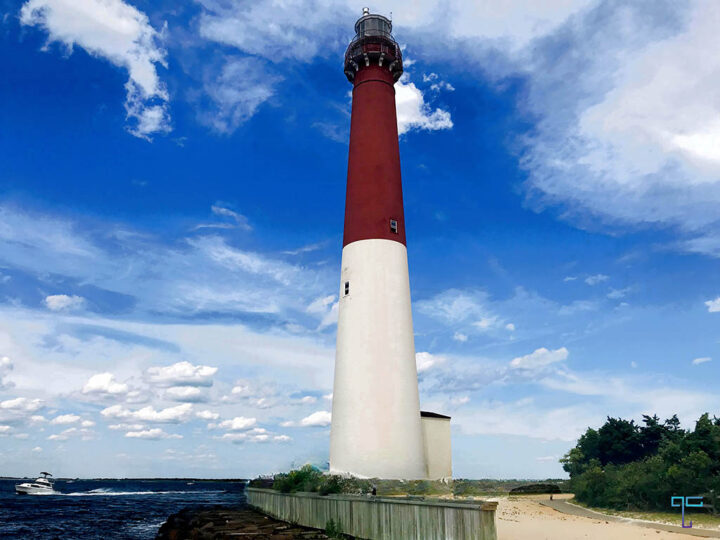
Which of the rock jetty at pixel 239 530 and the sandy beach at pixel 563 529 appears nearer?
the sandy beach at pixel 563 529

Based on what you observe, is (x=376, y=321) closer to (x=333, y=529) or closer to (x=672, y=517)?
(x=333, y=529)

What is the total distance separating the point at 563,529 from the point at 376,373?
30.3 ft

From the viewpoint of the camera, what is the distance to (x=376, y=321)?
24625 mm

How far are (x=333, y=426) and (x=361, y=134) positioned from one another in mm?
13146

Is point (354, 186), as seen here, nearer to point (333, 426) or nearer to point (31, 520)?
point (333, 426)

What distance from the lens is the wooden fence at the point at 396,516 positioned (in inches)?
459

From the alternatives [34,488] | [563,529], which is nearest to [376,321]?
[563,529]

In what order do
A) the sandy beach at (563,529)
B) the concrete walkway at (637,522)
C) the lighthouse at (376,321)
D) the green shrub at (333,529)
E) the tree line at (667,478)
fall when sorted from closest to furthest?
the sandy beach at (563,529) < the concrete walkway at (637,522) < the green shrub at (333,529) < the tree line at (667,478) < the lighthouse at (376,321)

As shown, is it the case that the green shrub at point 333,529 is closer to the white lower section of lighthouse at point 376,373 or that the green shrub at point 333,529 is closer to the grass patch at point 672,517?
the white lower section of lighthouse at point 376,373

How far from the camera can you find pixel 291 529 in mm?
20656

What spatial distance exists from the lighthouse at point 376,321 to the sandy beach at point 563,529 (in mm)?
5133

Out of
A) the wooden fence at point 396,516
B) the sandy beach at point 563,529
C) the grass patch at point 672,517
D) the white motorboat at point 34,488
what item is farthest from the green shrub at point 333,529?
the white motorboat at point 34,488

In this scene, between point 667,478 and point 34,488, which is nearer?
point 667,478

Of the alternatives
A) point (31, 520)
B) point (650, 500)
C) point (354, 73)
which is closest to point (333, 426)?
point (650, 500)
